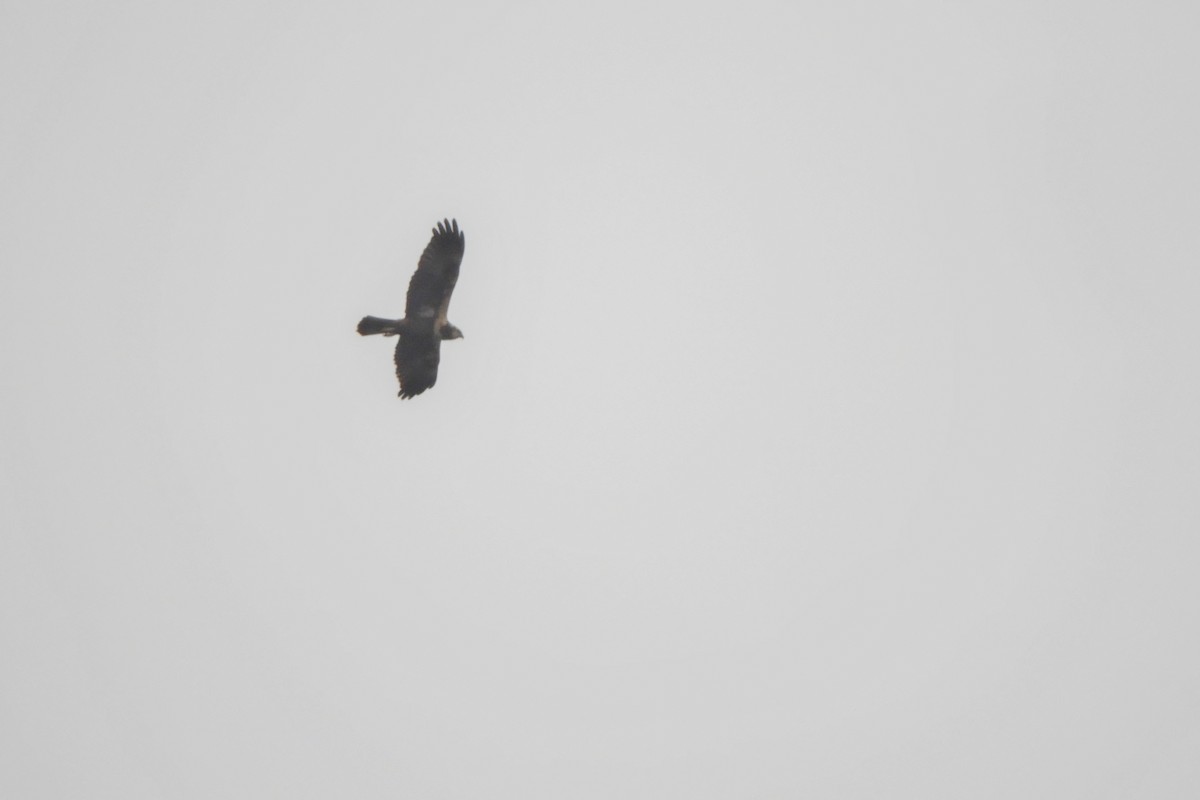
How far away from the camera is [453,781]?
116 m

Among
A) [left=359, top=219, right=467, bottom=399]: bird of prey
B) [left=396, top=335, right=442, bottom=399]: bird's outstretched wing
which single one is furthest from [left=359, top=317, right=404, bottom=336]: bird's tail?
[left=396, top=335, right=442, bottom=399]: bird's outstretched wing

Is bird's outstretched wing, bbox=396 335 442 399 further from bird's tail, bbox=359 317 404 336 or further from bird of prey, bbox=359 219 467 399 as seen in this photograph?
bird's tail, bbox=359 317 404 336

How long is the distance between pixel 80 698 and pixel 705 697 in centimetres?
7695

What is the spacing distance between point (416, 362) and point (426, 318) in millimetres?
574

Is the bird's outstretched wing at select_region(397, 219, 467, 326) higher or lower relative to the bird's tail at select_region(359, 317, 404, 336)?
higher

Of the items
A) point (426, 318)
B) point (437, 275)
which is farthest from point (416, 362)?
point (437, 275)

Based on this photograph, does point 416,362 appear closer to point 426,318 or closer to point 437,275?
point 426,318

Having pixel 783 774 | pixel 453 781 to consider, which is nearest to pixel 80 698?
pixel 453 781

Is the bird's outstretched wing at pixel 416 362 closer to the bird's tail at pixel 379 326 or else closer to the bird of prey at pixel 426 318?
the bird of prey at pixel 426 318

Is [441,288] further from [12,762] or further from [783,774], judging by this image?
[783,774]

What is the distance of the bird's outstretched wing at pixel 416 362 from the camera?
38.0 ft

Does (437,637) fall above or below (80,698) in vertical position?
above

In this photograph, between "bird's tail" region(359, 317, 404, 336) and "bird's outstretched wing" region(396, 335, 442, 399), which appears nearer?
"bird's tail" region(359, 317, 404, 336)

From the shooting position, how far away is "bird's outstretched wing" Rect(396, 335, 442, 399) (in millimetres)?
11586
